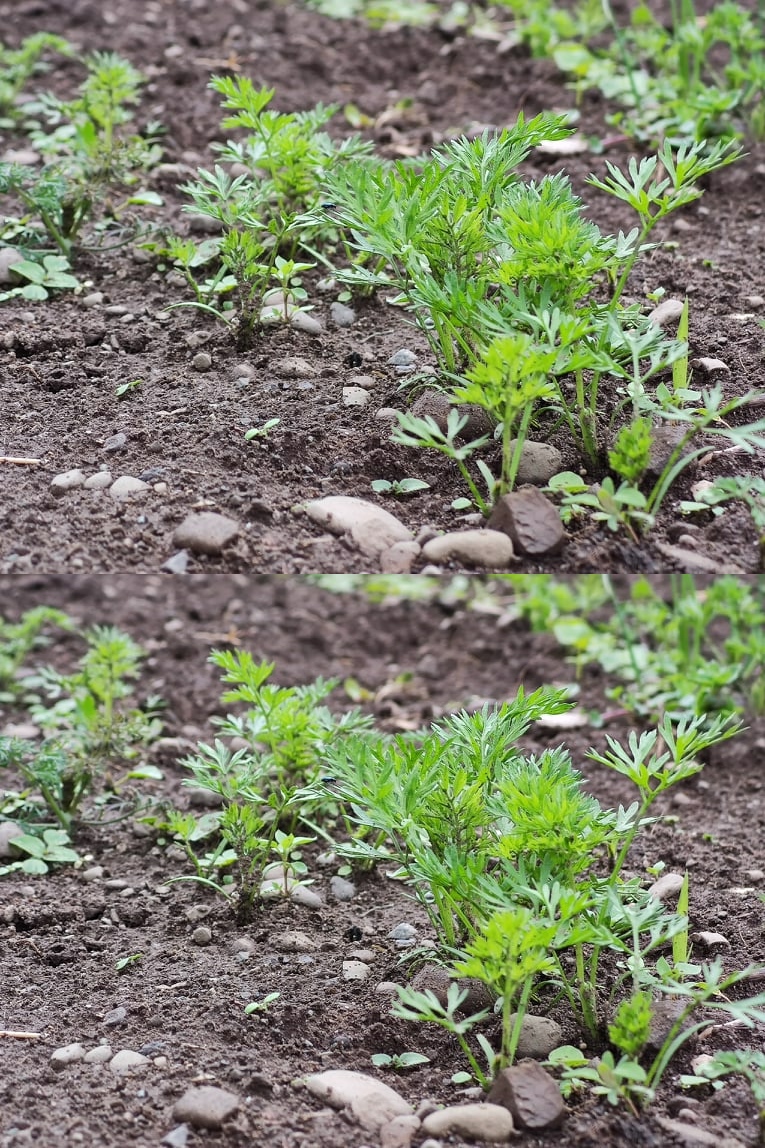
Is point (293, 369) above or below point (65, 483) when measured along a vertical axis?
above

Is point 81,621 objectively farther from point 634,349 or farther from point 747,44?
point 747,44

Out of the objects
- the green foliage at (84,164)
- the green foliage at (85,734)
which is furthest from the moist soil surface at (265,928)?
the green foliage at (84,164)

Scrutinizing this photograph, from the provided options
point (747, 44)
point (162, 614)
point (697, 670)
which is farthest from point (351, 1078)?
point (747, 44)

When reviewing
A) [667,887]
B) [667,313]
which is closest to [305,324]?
[667,313]

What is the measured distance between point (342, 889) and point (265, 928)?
0.24 metres

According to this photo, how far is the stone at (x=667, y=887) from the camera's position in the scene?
2.92 metres

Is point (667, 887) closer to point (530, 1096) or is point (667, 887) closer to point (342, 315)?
point (530, 1096)

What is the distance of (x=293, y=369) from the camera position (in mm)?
3301

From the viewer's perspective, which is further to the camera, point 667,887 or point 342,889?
point 342,889

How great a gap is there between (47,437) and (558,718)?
1741mm

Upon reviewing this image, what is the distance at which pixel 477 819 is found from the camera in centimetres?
241

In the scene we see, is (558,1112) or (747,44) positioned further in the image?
(747,44)

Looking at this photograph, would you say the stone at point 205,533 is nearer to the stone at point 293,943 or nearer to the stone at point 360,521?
the stone at point 360,521

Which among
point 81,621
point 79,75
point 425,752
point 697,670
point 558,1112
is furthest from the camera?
point 79,75
